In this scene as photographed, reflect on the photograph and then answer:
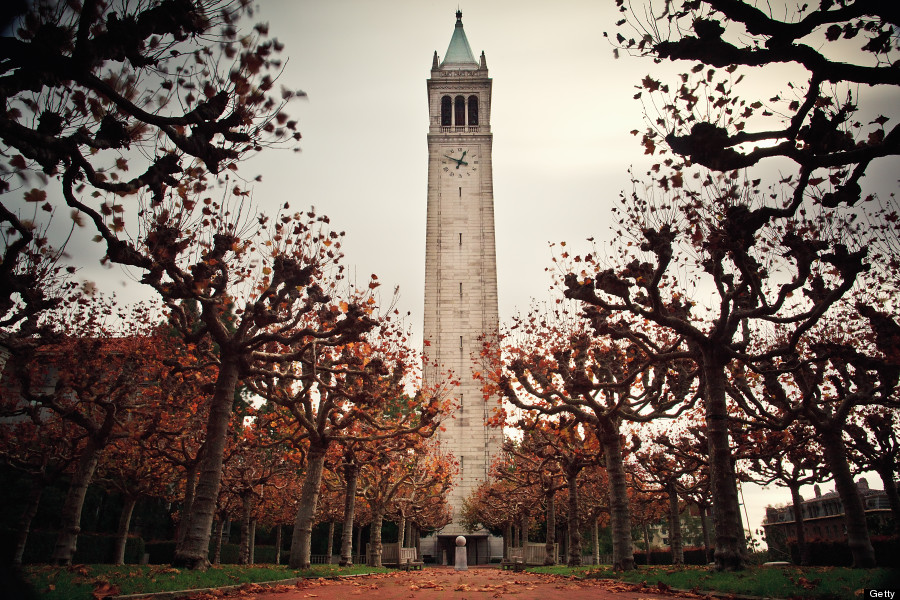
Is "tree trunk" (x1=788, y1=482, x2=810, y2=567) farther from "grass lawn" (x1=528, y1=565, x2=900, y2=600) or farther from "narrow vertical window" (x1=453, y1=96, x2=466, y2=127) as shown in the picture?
"narrow vertical window" (x1=453, y1=96, x2=466, y2=127)

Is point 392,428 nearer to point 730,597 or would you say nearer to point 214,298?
point 214,298

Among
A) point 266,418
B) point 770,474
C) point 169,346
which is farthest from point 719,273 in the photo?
point 770,474

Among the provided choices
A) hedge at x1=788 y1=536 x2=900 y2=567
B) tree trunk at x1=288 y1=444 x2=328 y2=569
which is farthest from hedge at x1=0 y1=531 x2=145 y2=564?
hedge at x1=788 y1=536 x2=900 y2=567

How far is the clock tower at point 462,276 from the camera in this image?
168ft

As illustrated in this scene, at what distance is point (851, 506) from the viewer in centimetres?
1429

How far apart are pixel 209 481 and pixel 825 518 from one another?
54912 millimetres

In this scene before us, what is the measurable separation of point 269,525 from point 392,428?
3281cm

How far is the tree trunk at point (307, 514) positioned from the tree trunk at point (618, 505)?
30.2 ft

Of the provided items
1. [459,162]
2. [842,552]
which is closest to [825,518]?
[842,552]

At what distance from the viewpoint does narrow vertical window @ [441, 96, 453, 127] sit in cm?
6360

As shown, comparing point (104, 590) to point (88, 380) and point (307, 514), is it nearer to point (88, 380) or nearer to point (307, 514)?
point (307, 514)

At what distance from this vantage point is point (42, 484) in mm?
20688

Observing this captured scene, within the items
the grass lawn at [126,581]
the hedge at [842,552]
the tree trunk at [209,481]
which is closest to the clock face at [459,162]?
the hedge at [842,552]

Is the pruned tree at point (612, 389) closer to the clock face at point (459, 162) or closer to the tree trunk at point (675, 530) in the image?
the tree trunk at point (675, 530)
